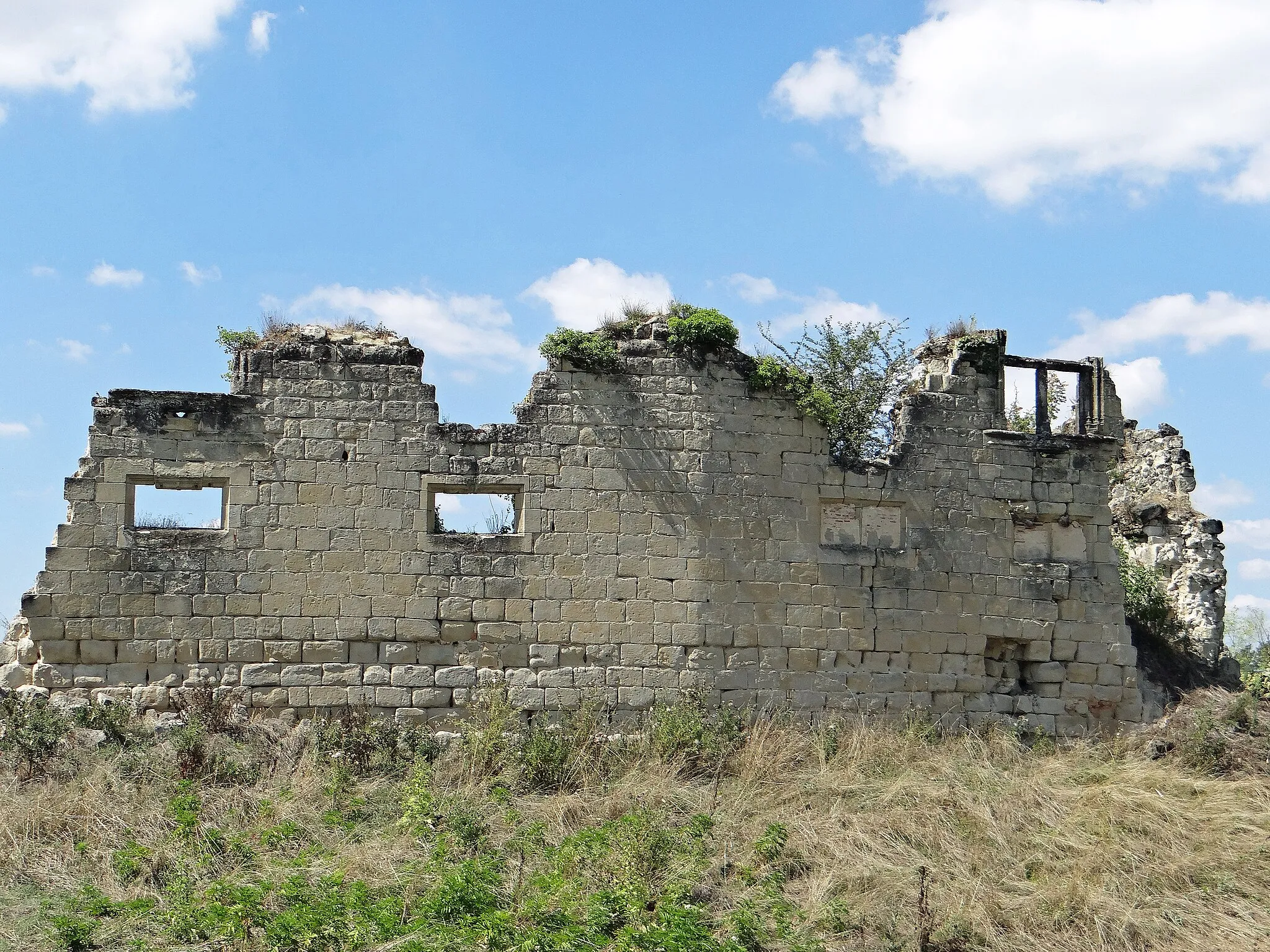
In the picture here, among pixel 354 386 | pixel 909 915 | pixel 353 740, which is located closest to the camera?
pixel 909 915

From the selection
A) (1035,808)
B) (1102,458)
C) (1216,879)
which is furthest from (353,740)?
(1102,458)

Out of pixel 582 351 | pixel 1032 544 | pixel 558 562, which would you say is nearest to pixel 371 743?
pixel 558 562

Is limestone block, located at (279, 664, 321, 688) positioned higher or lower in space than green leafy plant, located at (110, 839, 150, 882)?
higher

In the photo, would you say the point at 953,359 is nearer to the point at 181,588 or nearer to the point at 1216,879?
the point at 1216,879

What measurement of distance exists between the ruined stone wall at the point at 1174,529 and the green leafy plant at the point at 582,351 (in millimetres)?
7122

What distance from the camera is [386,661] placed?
32.7 ft

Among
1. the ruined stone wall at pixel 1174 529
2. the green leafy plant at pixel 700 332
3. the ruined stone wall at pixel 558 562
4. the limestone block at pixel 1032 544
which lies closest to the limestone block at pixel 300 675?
the ruined stone wall at pixel 558 562

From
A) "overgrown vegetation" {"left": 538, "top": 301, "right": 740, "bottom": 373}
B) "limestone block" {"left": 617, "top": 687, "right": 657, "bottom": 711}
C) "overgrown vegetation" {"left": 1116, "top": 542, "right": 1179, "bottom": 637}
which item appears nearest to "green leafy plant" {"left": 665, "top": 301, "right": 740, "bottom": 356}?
"overgrown vegetation" {"left": 538, "top": 301, "right": 740, "bottom": 373}

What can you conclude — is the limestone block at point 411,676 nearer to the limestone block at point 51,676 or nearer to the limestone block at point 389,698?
the limestone block at point 389,698

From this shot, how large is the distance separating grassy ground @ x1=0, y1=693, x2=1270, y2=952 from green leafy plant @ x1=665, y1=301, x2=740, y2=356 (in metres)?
3.21

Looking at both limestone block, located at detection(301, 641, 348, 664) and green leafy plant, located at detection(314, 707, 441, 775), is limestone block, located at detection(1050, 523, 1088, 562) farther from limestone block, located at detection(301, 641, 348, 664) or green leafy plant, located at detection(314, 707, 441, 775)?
limestone block, located at detection(301, 641, 348, 664)

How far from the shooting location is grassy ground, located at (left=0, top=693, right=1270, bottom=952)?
22.0 feet

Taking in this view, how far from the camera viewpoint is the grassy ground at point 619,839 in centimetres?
669

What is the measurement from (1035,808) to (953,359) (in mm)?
4416
